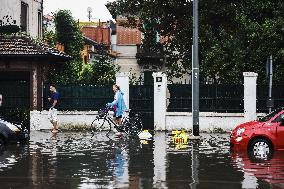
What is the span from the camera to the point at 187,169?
1323 centimetres

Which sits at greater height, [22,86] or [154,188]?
[22,86]

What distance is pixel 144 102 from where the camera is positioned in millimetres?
27547

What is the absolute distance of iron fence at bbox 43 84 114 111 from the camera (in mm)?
28000

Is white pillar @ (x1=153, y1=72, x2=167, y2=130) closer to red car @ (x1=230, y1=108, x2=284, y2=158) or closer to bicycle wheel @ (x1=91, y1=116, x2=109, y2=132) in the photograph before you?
bicycle wheel @ (x1=91, y1=116, x2=109, y2=132)

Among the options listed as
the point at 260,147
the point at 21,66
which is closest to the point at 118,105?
the point at 21,66

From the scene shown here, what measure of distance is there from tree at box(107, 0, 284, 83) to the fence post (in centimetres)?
182

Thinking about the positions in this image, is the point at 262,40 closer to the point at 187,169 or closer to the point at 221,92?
the point at 221,92

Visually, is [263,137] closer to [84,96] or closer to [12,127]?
[12,127]

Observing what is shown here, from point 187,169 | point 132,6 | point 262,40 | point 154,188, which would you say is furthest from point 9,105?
point 154,188

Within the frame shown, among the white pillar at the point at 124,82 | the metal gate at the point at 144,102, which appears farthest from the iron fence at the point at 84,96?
the metal gate at the point at 144,102

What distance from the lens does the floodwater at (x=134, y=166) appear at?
11.2 meters

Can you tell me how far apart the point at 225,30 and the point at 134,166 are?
18978mm

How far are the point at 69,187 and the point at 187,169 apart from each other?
3349mm

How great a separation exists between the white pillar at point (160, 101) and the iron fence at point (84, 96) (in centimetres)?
222
